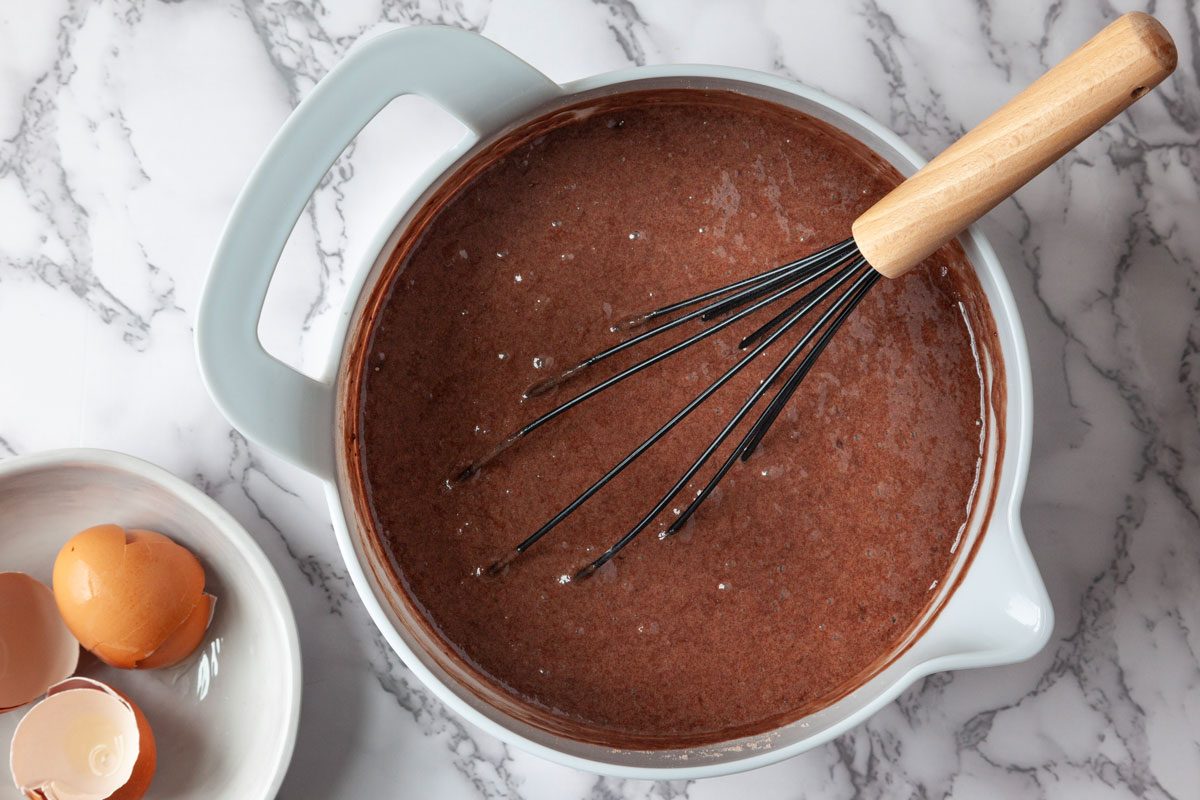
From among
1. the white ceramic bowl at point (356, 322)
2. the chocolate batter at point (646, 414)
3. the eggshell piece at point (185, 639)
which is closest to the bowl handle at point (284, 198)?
the white ceramic bowl at point (356, 322)

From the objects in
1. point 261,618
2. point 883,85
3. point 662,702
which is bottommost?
point 662,702

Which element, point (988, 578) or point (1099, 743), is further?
point (1099, 743)

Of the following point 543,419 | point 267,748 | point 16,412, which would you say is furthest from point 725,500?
point 16,412

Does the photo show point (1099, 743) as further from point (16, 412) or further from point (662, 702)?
point (16, 412)

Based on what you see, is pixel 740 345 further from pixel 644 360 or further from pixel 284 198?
pixel 284 198

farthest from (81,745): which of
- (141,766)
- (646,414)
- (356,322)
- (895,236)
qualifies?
(895,236)

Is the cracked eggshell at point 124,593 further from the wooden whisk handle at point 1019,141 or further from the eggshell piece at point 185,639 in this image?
the wooden whisk handle at point 1019,141
